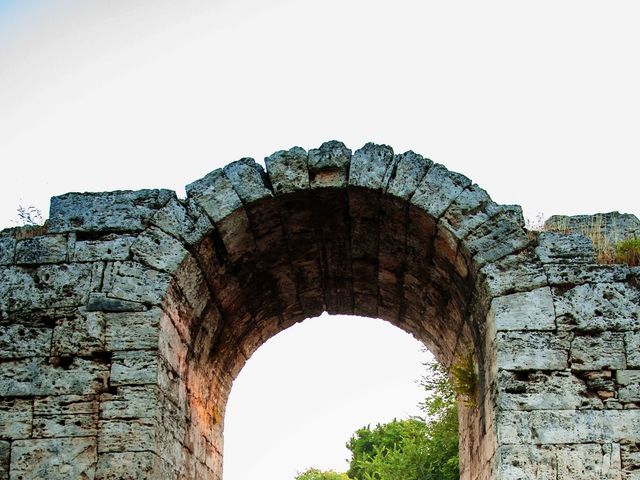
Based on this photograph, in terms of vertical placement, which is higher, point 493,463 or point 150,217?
point 150,217

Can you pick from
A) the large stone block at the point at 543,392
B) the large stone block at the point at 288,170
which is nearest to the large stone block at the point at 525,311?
the large stone block at the point at 543,392

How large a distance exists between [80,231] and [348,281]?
300 cm

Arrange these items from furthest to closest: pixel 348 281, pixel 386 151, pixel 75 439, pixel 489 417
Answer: pixel 348 281 → pixel 386 151 → pixel 489 417 → pixel 75 439

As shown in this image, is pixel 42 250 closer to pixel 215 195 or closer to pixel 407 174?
pixel 215 195

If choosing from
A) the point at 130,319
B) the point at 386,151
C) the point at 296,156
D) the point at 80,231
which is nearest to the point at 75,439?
the point at 130,319

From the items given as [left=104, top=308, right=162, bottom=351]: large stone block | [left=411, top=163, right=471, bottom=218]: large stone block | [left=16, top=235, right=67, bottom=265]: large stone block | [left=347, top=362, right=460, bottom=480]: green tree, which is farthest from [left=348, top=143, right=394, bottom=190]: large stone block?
[left=347, top=362, right=460, bottom=480]: green tree

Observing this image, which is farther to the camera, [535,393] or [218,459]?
[218,459]

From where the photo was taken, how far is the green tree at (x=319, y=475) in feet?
130

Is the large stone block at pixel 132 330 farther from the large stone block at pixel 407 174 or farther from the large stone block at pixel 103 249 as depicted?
the large stone block at pixel 407 174

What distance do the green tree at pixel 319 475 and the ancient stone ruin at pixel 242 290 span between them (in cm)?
3366

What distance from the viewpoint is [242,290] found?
23.6 ft

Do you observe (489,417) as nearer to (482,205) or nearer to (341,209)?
(482,205)

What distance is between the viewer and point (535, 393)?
5344mm

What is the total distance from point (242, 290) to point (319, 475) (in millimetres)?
36770
